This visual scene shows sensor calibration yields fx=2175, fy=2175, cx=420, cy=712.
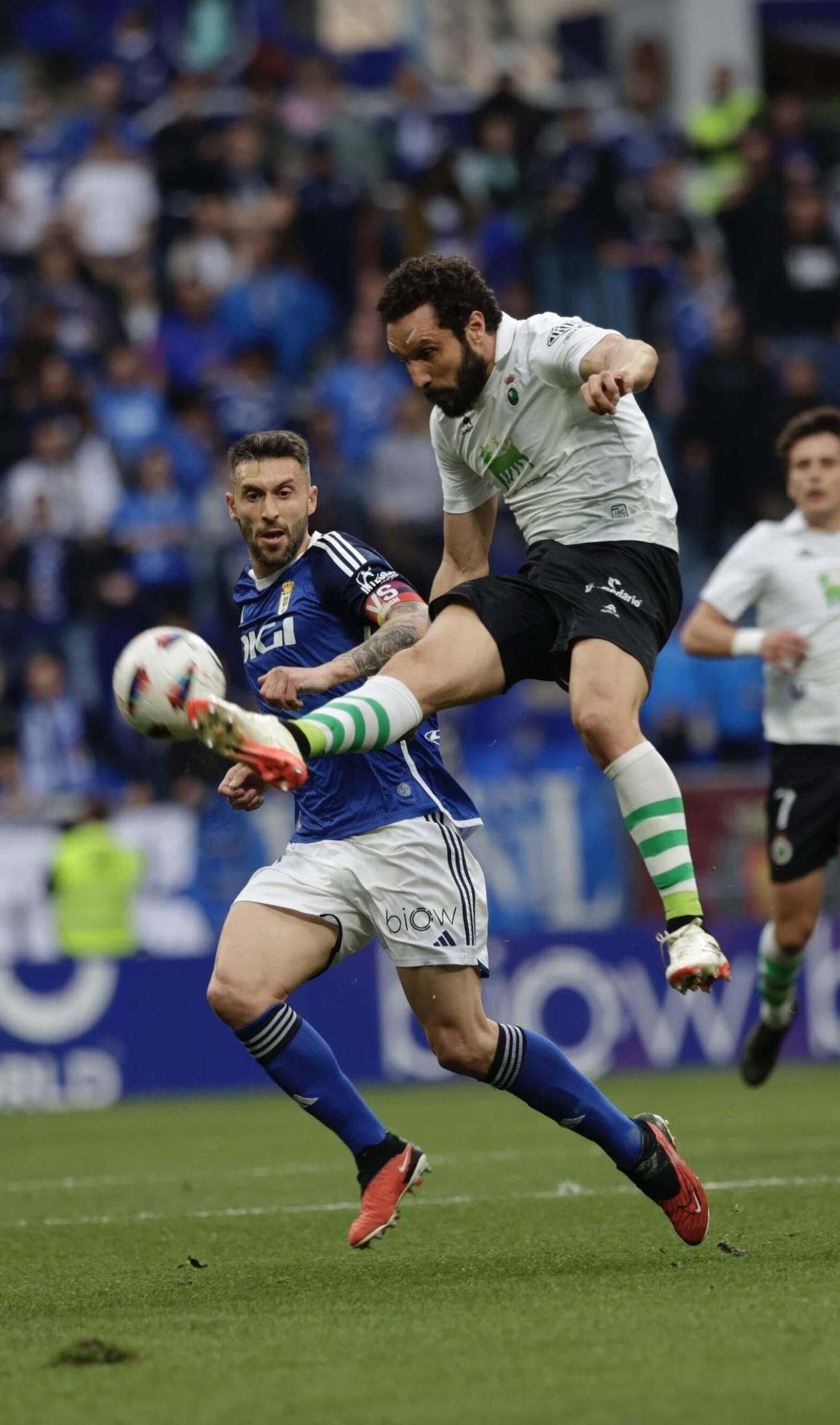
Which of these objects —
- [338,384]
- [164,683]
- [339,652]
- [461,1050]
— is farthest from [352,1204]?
[338,384]

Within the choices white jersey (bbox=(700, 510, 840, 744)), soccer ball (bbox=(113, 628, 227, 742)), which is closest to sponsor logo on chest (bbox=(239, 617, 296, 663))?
soccer ball (bbox=(113, 628, 227, 742))

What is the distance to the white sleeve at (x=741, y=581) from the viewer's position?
950 centimetres

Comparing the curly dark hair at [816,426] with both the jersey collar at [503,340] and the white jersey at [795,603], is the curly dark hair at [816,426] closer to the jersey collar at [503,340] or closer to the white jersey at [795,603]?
the white jersey at [795,603]

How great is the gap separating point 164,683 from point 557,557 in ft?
4.09

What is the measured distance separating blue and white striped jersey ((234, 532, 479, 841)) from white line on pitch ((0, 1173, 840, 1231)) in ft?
6.05

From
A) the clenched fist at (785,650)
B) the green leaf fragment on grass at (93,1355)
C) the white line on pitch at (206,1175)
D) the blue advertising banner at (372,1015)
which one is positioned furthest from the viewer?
the blue advertising banner at (372,1015)

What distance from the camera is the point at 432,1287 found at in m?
5.51

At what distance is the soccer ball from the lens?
5.53 metres

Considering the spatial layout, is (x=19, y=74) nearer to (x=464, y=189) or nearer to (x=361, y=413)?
(x=464, y=189)

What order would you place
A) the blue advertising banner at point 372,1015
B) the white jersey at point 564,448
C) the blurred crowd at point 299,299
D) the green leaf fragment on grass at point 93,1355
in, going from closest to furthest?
the green leaf fragment on grass at point 93,1355 → the white jersey at point 564,448 → the blue advertising banner at point 372,1015 → the blurred crowd at point 299,299

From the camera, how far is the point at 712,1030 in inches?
546

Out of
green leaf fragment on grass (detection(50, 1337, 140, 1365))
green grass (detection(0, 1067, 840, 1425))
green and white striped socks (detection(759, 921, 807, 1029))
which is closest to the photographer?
green grass (detection(0, 1067, 840, 1425))

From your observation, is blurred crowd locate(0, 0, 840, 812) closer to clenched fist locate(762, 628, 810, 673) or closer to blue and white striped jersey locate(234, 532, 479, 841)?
clenched fist locate(762, 628, 810, 673)

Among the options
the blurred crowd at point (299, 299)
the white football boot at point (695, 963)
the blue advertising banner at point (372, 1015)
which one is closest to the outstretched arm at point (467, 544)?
the white football boot at point (695, 963)
